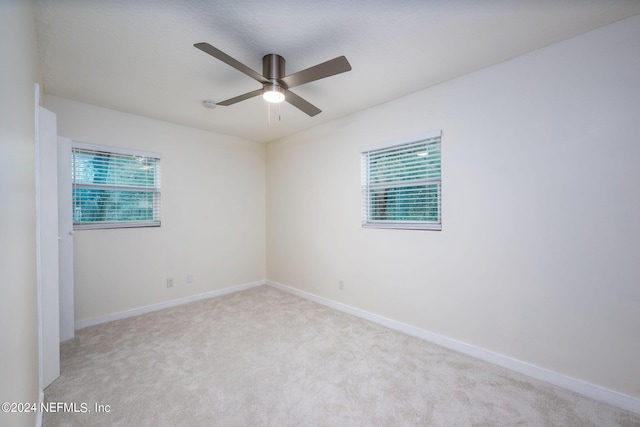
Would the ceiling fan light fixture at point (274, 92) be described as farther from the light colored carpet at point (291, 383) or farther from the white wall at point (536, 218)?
the light colored carpet at point (291, 383)

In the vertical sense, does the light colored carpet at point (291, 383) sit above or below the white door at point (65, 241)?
below

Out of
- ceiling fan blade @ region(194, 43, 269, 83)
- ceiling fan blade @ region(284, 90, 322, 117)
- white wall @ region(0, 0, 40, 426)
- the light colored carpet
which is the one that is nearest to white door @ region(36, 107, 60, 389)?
the light colored carpet

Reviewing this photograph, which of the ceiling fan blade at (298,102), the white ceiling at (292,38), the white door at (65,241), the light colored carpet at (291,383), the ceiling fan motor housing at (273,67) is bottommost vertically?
the light colored carpet at (291,383)

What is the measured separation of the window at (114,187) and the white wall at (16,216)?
191cm

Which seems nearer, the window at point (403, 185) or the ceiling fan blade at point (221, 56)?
the ceiling fan blade at point (221, 56)

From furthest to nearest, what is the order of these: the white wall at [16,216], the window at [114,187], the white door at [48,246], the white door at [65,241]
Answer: the window at [114,187] < the white door at [65,241] < the white door at [48,246] < the white wall at [16,216]

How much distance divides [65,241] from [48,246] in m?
0.71

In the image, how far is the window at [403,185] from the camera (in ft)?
8.67

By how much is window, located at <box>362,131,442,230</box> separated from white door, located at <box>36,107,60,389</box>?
2987 mm

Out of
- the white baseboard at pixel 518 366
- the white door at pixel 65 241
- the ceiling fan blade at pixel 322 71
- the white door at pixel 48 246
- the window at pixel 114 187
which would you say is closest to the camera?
the ceiling fan blade at pixel 322 71

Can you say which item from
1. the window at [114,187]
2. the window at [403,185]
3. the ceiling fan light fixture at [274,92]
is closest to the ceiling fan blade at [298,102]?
the ceiling fan light fixture at [274,92]

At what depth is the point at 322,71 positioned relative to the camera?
1.72 metres

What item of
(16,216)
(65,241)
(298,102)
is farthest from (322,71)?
(65,241)

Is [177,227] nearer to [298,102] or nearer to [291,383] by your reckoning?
[298,102]
